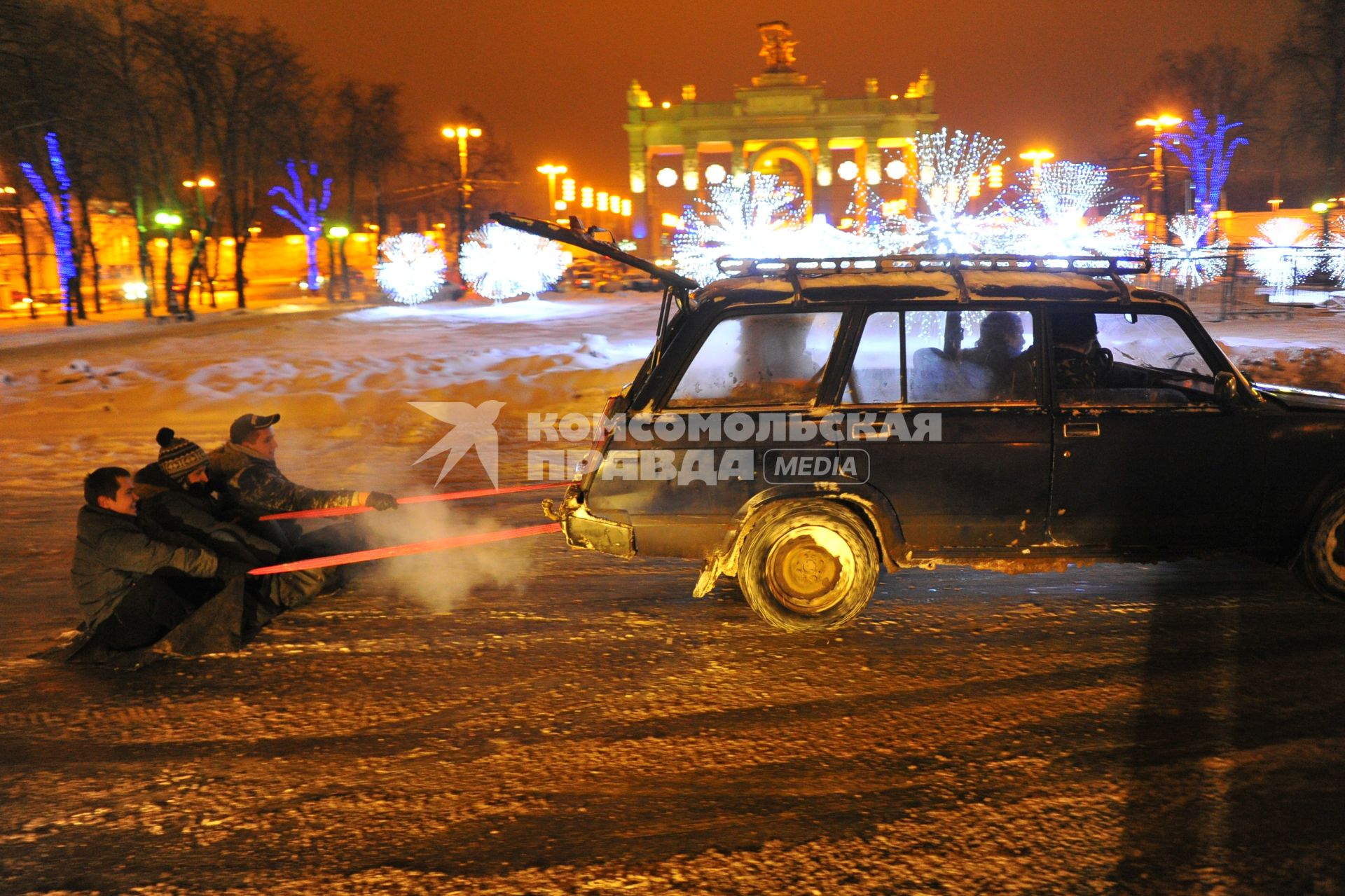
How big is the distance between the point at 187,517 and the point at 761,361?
3261 mm

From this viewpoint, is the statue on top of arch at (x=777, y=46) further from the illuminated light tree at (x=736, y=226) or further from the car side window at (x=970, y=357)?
the car side window at (x=970, y=357)

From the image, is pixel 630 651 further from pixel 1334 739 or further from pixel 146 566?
pixel 1334 739

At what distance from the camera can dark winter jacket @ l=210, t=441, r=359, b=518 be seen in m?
5.71

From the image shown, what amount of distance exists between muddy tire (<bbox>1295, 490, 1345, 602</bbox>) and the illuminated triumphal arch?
2985 inches

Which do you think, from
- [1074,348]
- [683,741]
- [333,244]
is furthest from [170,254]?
[683,741]

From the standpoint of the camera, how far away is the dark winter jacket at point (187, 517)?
17.2 feet

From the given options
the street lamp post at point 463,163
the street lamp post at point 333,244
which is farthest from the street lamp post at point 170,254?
the street lamp post at point 463,163

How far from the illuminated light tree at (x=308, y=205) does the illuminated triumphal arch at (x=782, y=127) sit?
3224cm

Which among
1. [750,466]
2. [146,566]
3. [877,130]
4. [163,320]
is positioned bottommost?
[146,566]

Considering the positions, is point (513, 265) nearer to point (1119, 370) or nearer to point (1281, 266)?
point (1281, 266)

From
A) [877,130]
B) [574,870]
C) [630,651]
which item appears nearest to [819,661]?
[630,651]

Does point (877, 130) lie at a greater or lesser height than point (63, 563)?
greater

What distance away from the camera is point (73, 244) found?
111 feet

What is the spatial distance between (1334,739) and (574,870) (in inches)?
119
